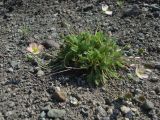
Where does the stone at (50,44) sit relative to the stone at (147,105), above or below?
above

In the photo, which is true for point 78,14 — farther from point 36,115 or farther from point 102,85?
point 36,115

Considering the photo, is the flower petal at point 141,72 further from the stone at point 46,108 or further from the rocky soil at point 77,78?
the stone at point 46,108

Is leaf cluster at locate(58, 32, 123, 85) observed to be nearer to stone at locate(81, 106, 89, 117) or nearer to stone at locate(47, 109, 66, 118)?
stone at locate(81, 106, 89, 117)

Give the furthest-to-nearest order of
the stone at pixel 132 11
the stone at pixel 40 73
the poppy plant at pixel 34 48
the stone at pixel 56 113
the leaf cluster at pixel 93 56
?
the stone at pixel 132 11
the poppy plant at pixel 34 48
the stone at pixel 40 73
the leaf cluster at pixel 93 56
the stone at pixel 56 113

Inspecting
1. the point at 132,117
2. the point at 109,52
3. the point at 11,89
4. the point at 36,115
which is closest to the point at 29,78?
the point at 11,89

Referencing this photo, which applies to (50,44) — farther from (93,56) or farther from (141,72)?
(141,72)

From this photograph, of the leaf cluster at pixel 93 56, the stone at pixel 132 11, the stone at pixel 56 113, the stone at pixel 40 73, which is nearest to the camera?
the stone at pixel 56 113

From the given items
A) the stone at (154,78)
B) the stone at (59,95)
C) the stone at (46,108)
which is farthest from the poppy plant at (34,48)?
the stone at (154,78)
